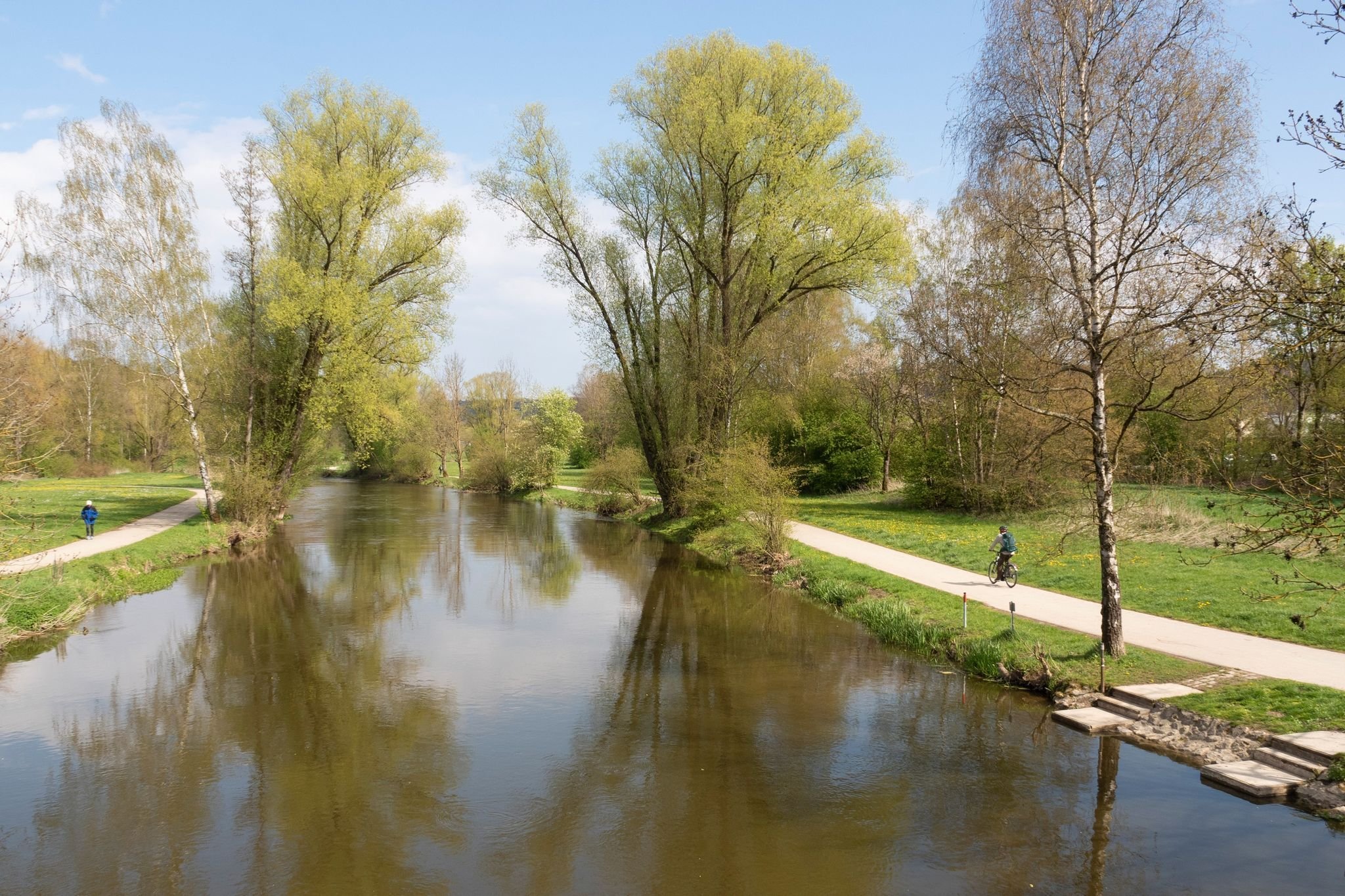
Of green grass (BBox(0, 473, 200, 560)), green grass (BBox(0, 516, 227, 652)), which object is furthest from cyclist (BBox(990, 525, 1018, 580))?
green grass (BBox(0, 516, 227, 652))

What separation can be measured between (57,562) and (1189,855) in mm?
18105

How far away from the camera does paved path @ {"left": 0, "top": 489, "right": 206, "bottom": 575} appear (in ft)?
47.8

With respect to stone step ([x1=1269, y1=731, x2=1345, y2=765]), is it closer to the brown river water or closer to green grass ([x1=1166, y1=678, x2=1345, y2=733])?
green grass ([x1=1166, y1=678, x2=1345, y2=733])

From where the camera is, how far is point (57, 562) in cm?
1471

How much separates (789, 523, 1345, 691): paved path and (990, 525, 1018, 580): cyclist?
35 centimetres

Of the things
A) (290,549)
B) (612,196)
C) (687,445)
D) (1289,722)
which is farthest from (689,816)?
(612,196)

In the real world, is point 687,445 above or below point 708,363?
below

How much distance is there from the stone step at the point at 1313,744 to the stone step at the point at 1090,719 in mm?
1471

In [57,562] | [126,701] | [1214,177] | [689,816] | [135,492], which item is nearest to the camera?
[689,816]

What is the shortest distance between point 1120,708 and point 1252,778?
183 cm

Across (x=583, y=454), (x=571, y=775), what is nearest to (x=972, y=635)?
(x=571, y=775)

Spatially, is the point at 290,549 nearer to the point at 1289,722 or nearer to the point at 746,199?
the point at 746,199

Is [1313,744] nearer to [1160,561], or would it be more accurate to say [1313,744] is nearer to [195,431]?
[1160,561]

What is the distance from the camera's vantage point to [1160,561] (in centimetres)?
1625
